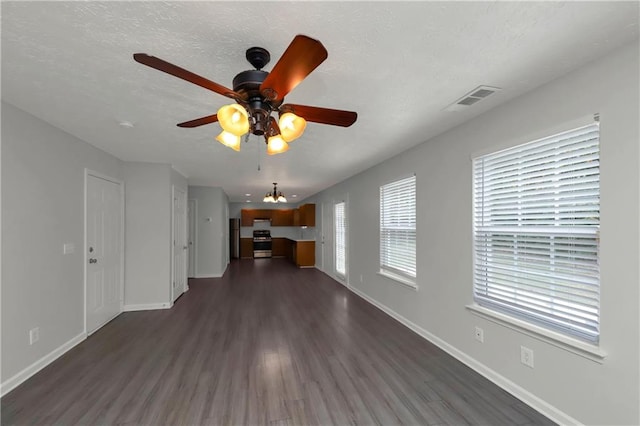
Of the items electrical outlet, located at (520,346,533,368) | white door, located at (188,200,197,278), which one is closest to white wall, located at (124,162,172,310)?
white door, located at (188,200,197,278)

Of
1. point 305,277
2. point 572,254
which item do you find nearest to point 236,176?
point 305,277

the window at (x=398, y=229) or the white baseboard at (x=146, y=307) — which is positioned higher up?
the window at (x=398, y=229)

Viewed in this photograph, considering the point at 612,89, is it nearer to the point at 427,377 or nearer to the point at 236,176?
the point at 427,377

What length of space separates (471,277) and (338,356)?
1.56m

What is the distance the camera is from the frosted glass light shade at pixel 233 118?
55.7 inches

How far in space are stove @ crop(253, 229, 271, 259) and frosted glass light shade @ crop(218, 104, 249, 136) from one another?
408 inches

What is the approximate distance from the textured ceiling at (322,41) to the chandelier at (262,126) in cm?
40

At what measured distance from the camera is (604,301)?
1.69m

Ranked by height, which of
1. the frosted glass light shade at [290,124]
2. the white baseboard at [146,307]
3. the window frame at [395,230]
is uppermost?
the frosted glass light shade at [290,124]

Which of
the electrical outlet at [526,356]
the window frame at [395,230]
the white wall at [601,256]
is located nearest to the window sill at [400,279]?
the window frame at [395,230]

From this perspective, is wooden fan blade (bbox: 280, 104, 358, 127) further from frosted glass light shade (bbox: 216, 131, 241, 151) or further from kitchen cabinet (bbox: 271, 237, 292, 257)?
kitchen cabinet (bbox: 271, 237, 292, 257)

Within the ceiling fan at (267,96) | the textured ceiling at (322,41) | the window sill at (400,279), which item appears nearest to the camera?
the ceiling fan at (267,96)

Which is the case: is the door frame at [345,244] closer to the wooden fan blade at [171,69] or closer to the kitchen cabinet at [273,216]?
the kitchen cabinet at [273,216]

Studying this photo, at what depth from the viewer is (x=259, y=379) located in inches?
98.7
